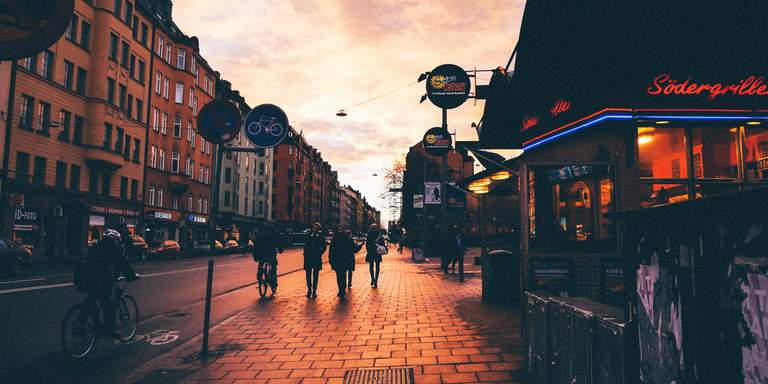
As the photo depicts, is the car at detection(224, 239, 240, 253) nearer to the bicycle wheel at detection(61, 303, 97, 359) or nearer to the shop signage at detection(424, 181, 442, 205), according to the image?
the shop signage at detection(424, 181, 442, 205)

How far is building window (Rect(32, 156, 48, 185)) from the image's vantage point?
27484 mm

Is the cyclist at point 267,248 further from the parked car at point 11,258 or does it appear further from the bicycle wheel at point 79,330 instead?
the parked car at point 11,258

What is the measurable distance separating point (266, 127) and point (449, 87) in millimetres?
9277

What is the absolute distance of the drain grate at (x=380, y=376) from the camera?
4.54 meters

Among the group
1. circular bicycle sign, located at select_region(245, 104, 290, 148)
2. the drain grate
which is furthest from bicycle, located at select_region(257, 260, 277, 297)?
the drain grate

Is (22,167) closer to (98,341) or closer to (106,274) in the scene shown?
(98,341)

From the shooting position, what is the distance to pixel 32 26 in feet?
9.43

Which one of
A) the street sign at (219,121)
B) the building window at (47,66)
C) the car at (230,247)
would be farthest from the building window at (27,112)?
the street sign at (219,121)

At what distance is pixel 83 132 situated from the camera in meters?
31.3

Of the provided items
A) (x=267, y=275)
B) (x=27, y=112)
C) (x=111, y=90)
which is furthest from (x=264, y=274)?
(x=111, y=90)

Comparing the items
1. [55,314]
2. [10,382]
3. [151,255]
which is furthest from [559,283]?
[151,255]

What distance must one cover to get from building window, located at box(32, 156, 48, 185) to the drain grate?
98.3 ft

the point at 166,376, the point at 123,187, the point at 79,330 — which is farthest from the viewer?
the point at 123,187

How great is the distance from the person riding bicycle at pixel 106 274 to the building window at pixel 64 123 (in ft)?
92.9
